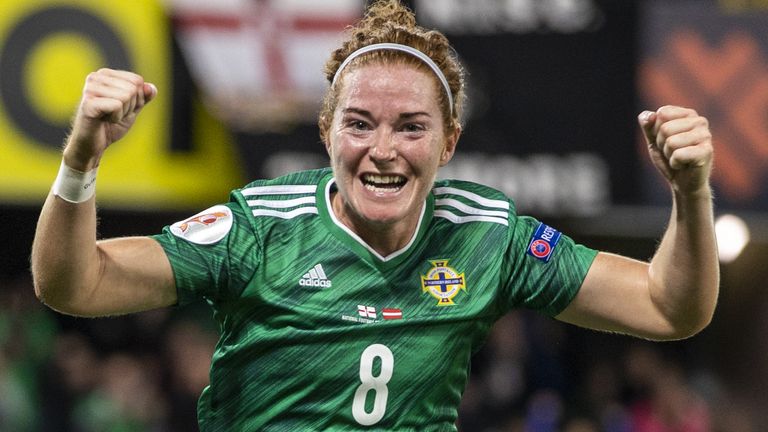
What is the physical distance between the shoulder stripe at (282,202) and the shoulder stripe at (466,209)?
1.26 feet

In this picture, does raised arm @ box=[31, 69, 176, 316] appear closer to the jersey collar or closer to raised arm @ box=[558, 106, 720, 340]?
the jersey collar

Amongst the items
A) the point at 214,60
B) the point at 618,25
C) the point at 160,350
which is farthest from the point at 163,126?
the point at 160,350

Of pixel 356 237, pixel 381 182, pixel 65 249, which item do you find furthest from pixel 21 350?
pixel 65 249

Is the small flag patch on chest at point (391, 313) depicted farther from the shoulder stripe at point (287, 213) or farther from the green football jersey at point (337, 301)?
the shoulder stripe at point (287, 213)

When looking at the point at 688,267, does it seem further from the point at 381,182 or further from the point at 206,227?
the point at 206,227

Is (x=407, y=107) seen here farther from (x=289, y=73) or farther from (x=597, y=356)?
(x=597, y=356)

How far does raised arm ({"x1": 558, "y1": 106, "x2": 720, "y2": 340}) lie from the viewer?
11.0 feet

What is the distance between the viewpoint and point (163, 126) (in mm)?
8328

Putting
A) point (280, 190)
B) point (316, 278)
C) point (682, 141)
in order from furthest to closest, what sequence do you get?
point (280, 190) < point (316, 278) < point (682, 141)

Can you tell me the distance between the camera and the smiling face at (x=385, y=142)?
359 cm

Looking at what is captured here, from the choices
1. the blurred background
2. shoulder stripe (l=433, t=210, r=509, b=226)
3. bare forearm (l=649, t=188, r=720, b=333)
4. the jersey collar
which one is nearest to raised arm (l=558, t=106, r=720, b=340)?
bare forearm (l=649, t=188, r=720, b=333)

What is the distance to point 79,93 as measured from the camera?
830 centimetres

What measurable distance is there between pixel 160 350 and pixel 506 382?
299 cm

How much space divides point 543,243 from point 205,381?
695 cm
